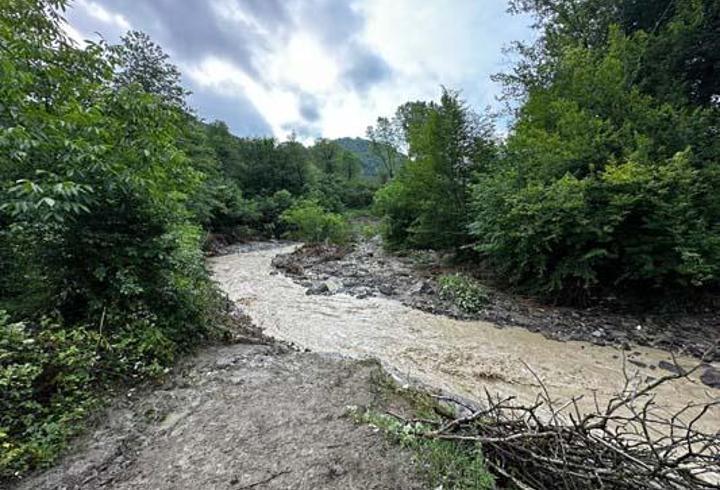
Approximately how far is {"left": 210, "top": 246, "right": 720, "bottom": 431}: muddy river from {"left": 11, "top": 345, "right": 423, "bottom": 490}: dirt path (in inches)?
62.2

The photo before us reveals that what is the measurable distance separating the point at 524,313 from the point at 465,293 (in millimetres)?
1149

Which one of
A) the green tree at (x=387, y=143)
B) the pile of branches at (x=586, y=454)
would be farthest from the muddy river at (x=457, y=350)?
the green tree at (x=387, y=143)

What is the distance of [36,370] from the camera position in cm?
215

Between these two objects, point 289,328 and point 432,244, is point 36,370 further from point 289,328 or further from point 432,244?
point 432,244

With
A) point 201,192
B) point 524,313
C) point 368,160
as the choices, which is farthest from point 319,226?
point 368,160

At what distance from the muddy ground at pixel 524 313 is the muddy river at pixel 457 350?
0.29 m

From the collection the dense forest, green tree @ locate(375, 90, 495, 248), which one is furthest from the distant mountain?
green tree @ locate(375, 90, 495, 248)

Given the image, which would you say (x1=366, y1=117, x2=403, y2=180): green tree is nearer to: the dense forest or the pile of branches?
the dense forest

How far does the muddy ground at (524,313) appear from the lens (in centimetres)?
500

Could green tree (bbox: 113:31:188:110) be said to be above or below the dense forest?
above

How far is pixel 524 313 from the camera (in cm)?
615

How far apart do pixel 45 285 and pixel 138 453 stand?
196cm

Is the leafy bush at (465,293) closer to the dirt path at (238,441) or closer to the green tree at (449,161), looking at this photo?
the green tree at (449,161)

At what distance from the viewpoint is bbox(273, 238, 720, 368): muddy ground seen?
16.4 ft
